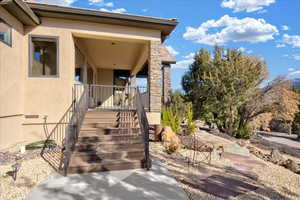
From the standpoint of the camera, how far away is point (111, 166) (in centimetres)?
407

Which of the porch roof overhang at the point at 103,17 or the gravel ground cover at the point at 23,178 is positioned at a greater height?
the porch roof overhang at the point at 103,17

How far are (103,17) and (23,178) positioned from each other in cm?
517

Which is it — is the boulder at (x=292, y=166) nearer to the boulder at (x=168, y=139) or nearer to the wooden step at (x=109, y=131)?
the boulder at (x=168, y=139)

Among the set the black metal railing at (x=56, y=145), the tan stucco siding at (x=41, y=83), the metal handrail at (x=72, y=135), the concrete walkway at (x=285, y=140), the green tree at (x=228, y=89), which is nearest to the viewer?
the metal handrail at (x=72, y=135)

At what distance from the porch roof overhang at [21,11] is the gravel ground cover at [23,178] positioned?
415cm

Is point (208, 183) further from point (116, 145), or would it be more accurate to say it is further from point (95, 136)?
point (95, 136)

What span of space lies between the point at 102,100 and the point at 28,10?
7062 mm

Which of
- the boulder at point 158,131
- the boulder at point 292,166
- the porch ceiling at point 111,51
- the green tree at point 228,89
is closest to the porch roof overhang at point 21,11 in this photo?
the porch ceiling at point 111,51

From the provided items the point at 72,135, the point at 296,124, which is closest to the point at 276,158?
the point at 72,135

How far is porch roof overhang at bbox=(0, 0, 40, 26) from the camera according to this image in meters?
4.67

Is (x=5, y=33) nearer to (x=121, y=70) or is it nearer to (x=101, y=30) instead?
(x=101, y=30)

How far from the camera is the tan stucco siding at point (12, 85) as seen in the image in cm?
490

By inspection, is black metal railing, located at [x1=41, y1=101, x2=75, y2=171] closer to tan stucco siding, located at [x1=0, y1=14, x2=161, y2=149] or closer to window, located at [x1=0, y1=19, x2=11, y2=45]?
tan stucco siding, located at [x1=0, y1=14, x2=161, y2=149]

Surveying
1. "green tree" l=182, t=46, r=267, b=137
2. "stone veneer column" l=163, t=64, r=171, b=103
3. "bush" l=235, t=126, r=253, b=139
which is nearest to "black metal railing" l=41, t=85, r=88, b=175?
"stone veneer column" l=163, t=64, r=171, b=103
